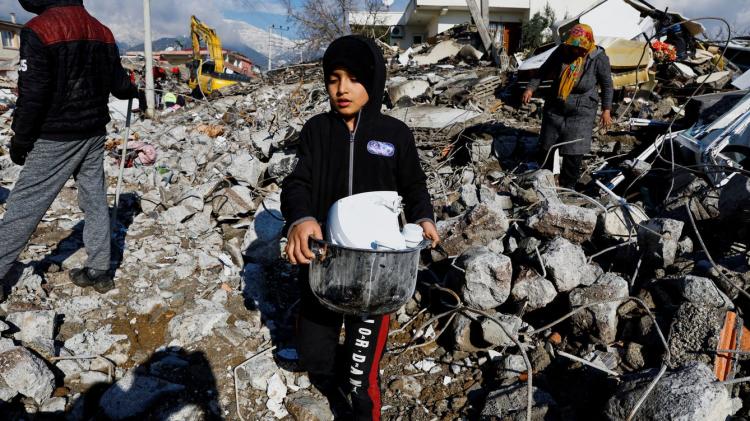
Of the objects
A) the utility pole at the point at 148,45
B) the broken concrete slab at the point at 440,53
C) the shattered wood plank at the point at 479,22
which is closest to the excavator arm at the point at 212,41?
the utility pole at the point at 148,45

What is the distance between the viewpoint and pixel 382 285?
1.50m

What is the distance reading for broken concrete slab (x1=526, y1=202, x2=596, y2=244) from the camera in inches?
116

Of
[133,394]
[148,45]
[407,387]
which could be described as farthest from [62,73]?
[148,45]

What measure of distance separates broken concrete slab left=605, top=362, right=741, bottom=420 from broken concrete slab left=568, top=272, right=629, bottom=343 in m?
0.50

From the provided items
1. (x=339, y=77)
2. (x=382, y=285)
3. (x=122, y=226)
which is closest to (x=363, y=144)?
(x=339, y=77)

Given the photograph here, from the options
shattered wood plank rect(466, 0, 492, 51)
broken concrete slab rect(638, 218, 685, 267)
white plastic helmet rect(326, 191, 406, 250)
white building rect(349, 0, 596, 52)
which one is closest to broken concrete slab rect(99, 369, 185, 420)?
white plastic helmet rect(326, 191, 406, 250)

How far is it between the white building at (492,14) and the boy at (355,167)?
2148cm

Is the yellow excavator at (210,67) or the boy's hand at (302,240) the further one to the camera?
the yellow excavator at (210,67)

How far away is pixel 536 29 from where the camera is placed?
20688 millimetres

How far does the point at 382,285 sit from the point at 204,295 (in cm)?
192

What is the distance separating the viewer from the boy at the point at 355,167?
1.72m

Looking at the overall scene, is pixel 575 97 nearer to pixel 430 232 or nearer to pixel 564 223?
pixel 564 223

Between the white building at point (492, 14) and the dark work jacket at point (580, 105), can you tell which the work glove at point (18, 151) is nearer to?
the dark work jacket at point (580, 105)

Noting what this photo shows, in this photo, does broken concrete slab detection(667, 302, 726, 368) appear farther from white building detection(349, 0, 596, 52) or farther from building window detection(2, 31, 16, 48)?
building window detection(2, 31, 16, 48)
